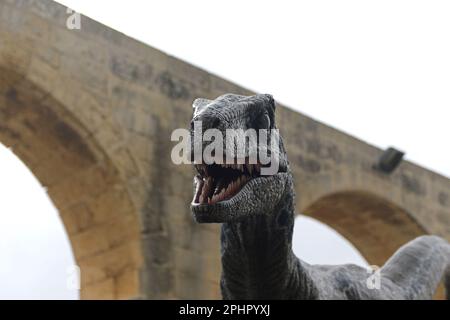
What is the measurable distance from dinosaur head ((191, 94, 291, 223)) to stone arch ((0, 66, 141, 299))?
4383 mm

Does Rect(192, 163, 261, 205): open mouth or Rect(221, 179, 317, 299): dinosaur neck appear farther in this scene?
Rect(221, 179, 317, 299): dinosaur neck

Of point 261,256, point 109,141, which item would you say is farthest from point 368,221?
point 261,256

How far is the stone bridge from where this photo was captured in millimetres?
6453

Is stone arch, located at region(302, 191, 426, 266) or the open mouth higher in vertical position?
stone arch, located at region(302, 191, 426, 266)

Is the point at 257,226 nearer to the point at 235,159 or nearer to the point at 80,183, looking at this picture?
the point at 235,159

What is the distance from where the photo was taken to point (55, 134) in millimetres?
6570

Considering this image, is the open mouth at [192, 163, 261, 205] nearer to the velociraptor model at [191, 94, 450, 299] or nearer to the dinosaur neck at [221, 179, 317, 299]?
the velociraptor model at [191, 94, 450, 299]

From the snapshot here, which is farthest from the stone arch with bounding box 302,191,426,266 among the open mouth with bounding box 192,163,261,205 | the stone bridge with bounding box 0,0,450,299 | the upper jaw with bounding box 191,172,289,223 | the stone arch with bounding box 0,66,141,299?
the open mouth with bounding box 192,163,261,205

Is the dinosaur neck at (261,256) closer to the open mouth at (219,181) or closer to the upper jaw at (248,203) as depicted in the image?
the upper jaw at (248,203)

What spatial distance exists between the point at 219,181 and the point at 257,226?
36 centimetres

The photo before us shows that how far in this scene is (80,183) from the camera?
Result: 674cm

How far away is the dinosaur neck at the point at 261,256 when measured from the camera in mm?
2398

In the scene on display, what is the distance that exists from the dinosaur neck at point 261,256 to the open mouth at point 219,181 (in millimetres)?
247

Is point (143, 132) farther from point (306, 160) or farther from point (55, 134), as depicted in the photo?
point (306, 160)
